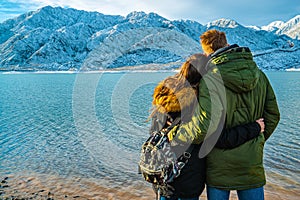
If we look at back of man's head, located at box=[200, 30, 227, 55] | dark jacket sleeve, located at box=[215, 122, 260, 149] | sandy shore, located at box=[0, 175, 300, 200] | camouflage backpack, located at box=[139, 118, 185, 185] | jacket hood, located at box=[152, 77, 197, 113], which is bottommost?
sandy shore, located at box=[0, 175, 300, 200]

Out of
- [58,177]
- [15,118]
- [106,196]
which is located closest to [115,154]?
[58,177]

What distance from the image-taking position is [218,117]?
2.79 m

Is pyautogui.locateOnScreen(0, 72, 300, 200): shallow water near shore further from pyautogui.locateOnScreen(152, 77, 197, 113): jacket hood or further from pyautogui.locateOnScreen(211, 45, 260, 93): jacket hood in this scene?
pyautogui.locateOnScreen(211, 45, 260, 93): jacket hood

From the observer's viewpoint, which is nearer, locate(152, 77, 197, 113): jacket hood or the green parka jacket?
the green parka jacket

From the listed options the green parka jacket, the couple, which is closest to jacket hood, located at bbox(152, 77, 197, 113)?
the couple

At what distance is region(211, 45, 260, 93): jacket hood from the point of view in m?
2.72

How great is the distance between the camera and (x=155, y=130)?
3.34 m

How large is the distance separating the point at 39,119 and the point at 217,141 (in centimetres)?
2192

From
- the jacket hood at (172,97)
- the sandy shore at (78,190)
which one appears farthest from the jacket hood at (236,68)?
the sandy shore at (78,190)

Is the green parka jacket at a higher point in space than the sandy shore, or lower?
higher

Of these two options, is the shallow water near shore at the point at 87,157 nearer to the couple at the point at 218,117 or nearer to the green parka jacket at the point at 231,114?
the couple at the point at 218,117

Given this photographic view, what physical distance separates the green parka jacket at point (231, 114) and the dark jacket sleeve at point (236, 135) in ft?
0.19

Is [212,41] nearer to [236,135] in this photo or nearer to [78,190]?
[236,135]

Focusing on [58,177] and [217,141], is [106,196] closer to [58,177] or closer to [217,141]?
[58,177]
